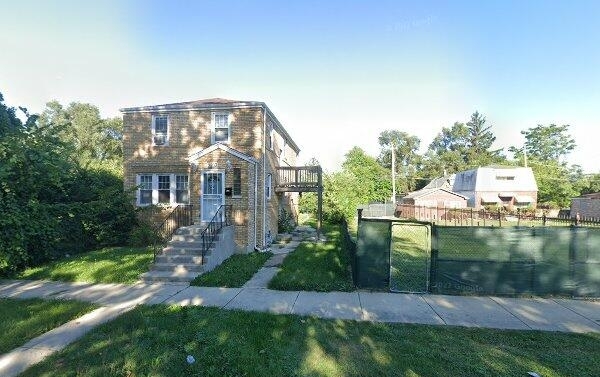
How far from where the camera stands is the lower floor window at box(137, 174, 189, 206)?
13953mm

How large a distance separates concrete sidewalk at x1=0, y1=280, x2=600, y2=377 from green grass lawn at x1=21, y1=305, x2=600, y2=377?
407 mm

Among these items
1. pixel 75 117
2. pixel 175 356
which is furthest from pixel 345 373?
pixel 75 117

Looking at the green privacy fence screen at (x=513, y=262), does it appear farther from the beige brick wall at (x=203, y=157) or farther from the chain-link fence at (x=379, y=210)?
the chain-link fence at (x=379, y=210)

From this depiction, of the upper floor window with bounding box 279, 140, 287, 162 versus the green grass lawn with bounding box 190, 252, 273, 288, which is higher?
the upper floor window with bounding box 279, 140, 287, 162

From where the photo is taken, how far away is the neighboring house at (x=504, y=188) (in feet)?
138

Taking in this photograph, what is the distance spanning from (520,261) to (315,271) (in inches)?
203

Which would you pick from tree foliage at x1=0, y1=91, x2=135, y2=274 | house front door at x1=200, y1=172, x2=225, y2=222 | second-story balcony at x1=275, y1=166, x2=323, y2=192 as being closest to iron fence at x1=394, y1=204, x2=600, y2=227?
second-story balcony at x1=275, y1=166, x2=323, y2=192

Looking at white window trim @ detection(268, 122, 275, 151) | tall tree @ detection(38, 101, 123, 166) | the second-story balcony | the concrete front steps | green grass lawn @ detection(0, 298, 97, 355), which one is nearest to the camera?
green grass lawn @ detection(0, 298, 97, 355)

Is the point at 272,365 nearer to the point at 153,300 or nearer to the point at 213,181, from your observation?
the point at 153,300

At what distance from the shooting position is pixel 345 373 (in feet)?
13.6

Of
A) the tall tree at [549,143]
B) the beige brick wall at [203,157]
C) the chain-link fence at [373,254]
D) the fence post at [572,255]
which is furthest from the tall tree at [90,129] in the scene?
the tall tree at [549,143]

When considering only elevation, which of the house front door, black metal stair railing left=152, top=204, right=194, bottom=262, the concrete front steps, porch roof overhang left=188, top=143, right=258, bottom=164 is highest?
porch roof overhang left=188, top=143, right=258, bottom=164

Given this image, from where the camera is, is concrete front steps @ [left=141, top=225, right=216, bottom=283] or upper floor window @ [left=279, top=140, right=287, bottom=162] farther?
upper floor window @ [left=279, top=140, right=287, bottom=162]

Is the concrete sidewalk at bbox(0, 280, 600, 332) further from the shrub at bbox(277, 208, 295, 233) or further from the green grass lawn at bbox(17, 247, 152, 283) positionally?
the shrub at bbox(277, 208, 295, 233)
